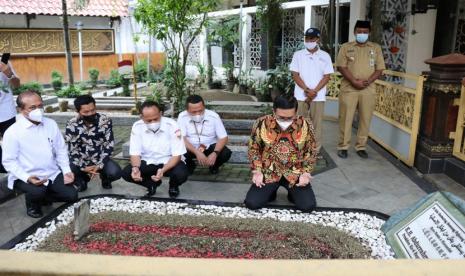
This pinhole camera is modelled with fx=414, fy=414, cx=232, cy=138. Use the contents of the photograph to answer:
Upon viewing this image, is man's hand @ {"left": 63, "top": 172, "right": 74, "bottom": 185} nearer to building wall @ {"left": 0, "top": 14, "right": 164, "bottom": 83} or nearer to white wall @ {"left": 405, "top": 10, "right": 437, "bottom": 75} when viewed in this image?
white wall @ {"left": 405, "top": 10, "right": 437, "bottom": 75}

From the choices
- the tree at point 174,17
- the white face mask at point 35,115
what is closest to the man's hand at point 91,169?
the white face mask at point 35,115

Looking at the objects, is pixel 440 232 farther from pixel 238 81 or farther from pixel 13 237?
pixel 238 81

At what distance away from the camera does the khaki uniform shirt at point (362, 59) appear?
5500 millimetres

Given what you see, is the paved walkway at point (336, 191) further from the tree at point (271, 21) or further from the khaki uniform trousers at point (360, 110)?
the tree at point (271, 21)

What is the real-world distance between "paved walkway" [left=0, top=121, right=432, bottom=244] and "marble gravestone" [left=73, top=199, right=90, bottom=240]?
2.34 feet

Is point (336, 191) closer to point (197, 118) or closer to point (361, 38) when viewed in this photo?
point (197, 118)

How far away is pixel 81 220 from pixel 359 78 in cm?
397

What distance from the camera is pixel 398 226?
10.8 feet

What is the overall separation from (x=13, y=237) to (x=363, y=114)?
14.5 feet

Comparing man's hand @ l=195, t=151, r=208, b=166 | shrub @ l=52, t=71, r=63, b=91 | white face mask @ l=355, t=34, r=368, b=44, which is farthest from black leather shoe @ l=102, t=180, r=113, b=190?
shrub @ l=52, t=71, r=63, b=91

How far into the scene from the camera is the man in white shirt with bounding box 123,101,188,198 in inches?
167

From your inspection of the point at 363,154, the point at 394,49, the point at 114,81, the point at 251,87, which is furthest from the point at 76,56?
the point at 363,154

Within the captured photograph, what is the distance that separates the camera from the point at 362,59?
217 inches

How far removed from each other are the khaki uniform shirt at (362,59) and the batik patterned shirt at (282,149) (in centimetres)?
202
